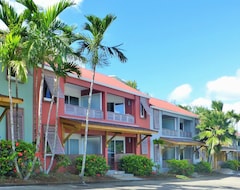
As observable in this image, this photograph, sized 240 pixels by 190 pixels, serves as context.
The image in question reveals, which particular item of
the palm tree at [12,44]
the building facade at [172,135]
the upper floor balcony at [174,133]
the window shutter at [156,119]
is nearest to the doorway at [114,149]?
the building facade at [172,135]

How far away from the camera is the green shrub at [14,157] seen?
16.7 metres

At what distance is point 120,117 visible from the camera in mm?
29125

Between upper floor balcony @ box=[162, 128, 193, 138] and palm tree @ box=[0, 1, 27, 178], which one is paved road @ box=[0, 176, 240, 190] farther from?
upper floor balcony @ box=[162, 128, 193, 138]

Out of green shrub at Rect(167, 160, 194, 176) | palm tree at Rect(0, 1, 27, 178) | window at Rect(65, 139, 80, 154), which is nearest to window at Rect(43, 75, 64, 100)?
window at Rect(65, 139, 80, 154)

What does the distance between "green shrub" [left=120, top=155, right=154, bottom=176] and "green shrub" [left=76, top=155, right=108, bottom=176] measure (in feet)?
13.9

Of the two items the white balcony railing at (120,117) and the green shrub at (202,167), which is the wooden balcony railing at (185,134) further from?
the white balcony railing at (120,117)

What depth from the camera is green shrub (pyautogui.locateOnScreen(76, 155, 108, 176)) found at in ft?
71.7

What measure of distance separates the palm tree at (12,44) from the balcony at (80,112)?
7583mm

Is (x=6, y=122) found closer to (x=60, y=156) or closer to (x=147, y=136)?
(x=60, y=156)

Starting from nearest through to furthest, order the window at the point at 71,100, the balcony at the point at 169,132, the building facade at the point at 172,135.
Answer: the window at the point at 71,100, the building facade at the point at 172,135, the balcony at the point at 169,132

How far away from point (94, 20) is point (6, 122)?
7171mm

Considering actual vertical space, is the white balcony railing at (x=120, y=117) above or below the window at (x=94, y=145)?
above

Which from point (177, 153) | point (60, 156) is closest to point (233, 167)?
point (177, 153)

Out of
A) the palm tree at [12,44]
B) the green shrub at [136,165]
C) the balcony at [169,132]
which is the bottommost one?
the green shrub at [136,165]
